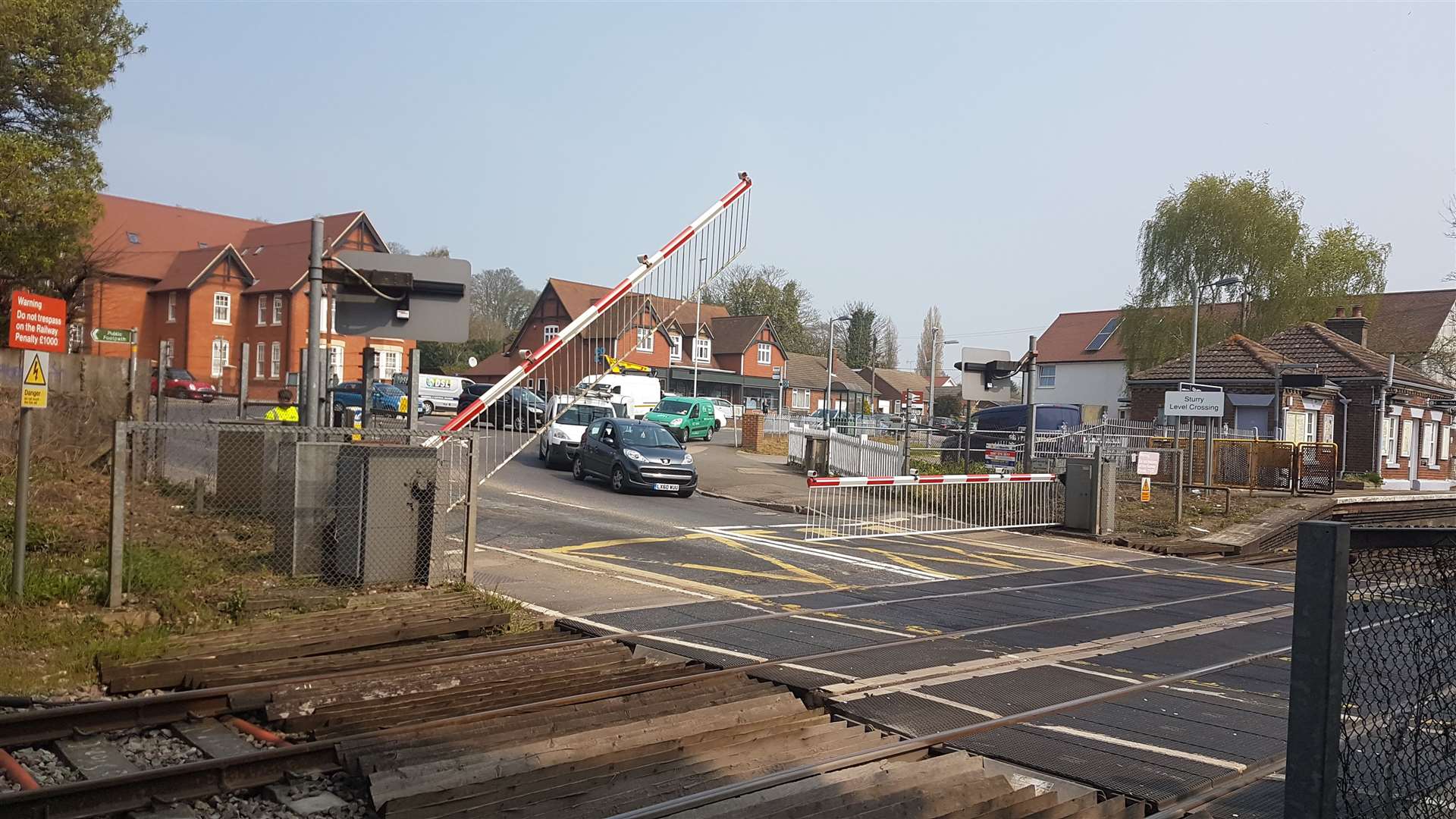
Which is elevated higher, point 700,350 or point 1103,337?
point 1103,337

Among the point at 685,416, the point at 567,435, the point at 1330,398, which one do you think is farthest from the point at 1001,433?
the point at 1330,398

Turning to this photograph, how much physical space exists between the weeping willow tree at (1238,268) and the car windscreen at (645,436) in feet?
121

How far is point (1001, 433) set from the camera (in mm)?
27797

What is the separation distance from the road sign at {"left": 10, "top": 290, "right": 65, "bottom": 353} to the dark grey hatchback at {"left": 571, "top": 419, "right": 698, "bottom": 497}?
14.0 metres

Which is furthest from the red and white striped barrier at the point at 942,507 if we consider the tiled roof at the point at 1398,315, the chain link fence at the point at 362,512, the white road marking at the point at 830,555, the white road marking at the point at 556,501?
the tiled roof at the point at 1398,315

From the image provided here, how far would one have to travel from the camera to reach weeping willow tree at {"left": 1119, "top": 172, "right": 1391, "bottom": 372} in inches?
2052

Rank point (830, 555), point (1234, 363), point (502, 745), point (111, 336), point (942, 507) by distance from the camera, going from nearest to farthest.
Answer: point (502, 745) < point (830, 555) < point (111, 336) < point (942, 507) < point (1234, 363)

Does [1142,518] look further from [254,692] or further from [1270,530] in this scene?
[254,692]

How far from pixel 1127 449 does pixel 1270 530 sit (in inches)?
272

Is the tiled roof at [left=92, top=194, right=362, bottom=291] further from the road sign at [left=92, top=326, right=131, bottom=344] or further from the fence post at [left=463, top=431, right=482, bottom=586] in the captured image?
the fence post at [left=463, top=431, right=482, bottom=586]

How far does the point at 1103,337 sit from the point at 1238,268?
13.8 meters

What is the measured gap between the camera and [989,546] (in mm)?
17484

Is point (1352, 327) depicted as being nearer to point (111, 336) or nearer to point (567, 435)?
point (567, 435)

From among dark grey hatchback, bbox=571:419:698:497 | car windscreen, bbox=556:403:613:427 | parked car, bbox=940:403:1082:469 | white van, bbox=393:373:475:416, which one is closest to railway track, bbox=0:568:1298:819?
dark grey hatchback, bbox=571:419:698:497
